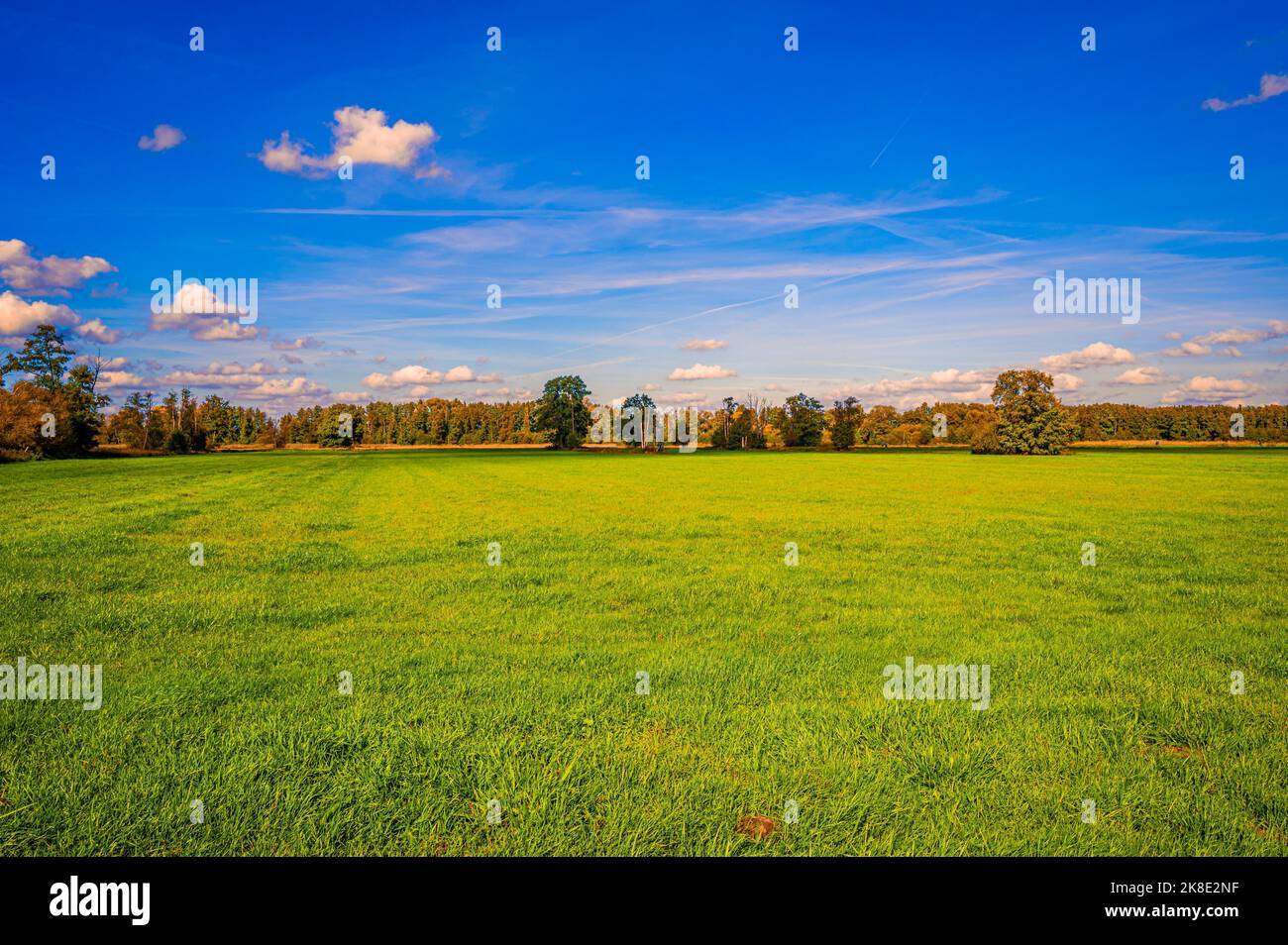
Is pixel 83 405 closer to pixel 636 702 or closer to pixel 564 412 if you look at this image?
pixel 564 412

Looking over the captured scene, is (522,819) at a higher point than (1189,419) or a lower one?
lower

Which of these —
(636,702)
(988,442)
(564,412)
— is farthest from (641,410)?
(636,702)

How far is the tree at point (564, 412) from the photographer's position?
14038cm

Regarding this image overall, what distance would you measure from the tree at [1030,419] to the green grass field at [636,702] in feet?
306

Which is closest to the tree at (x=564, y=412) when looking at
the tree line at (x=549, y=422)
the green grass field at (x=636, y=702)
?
the tree line at (x=549, y=422)

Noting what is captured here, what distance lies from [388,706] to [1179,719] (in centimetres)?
715

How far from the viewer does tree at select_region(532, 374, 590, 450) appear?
140m

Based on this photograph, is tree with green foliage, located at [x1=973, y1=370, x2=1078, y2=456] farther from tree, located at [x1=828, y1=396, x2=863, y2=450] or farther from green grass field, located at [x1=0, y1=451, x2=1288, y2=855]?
green grass field, located at [x1=0, y1=451, x2=1288, y2=855]

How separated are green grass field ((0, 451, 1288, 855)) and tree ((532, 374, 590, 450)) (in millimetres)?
124800

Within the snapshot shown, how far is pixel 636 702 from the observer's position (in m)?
6.29

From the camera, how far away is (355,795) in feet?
15.0
